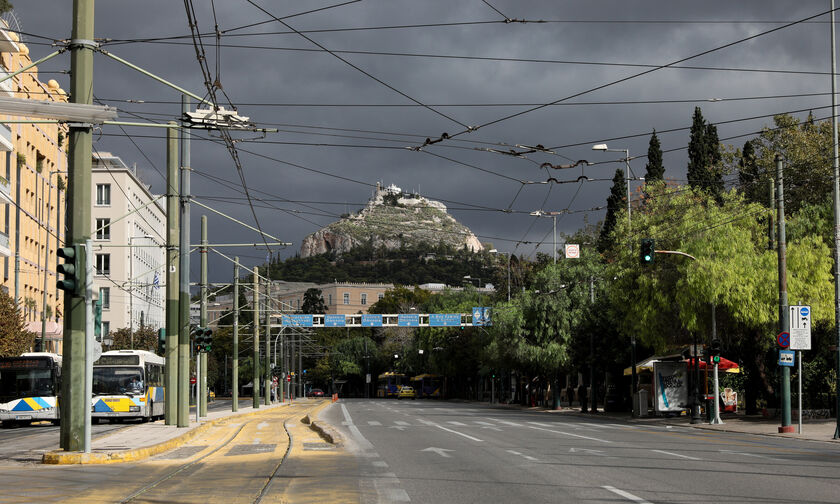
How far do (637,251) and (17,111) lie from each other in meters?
30.3

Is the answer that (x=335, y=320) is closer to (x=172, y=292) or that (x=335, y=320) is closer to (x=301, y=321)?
(x=301, y=321)

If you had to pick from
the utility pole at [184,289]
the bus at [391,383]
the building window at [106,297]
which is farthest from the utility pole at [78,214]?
the bus at [391,383]

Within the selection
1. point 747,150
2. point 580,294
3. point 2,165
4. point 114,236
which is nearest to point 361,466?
point 580,294

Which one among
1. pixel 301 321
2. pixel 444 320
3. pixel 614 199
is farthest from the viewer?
pixel 301 321

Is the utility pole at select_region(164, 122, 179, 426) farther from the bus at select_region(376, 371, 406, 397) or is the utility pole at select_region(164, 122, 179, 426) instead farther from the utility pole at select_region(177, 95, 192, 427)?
the bus at select_region(376, 371, 406, 397)

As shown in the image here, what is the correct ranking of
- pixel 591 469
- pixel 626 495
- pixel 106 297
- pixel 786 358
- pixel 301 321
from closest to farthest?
pixel 626 495 < pixel 591 469 < pixel 786 358 < pixel 106 297 < pixel 301 321

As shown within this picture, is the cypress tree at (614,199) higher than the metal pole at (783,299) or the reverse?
higher

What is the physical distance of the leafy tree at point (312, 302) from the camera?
172500 millimetres

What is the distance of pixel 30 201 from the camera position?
71438 millimetres

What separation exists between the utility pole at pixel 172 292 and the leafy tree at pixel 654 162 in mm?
51355

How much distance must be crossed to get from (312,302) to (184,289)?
14162 cm

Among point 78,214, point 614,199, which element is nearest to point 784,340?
point 78,214

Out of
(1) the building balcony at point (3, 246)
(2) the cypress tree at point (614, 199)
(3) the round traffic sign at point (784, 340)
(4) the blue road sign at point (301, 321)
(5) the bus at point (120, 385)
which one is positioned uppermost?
(2) the cypress tree at point (614, 199)

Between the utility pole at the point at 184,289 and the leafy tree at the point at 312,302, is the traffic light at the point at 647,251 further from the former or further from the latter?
the leafy tree at the point at 312,302
